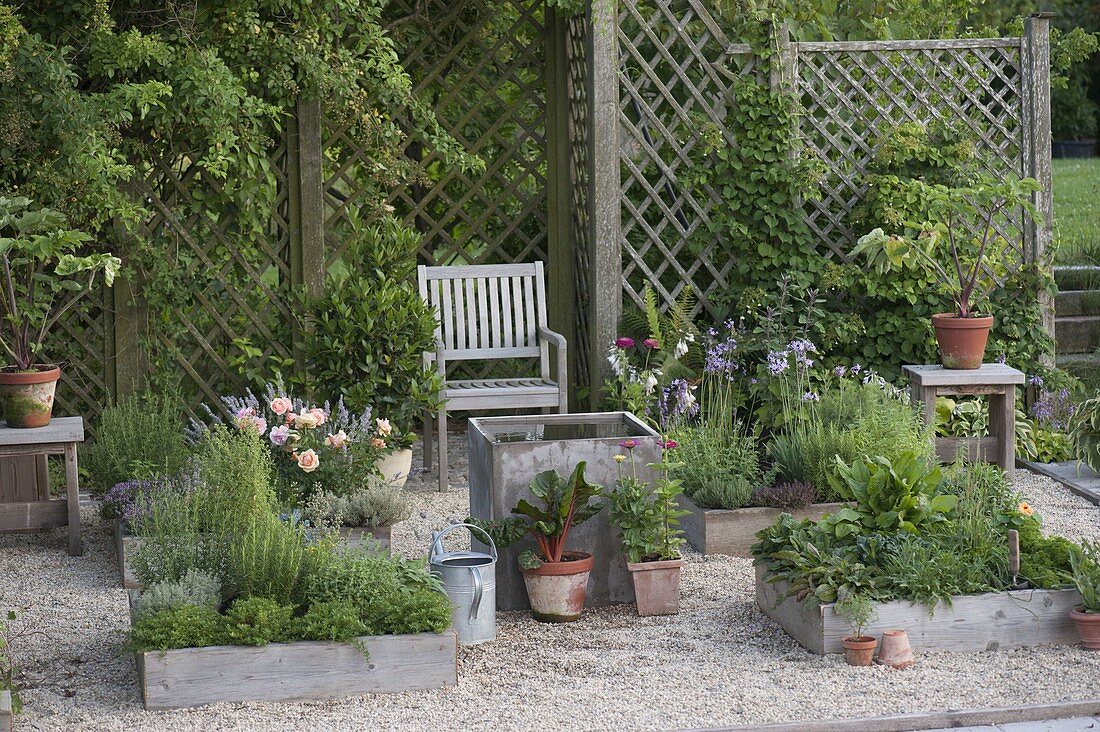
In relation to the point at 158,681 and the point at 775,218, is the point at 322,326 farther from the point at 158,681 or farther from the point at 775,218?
the point at 158,681

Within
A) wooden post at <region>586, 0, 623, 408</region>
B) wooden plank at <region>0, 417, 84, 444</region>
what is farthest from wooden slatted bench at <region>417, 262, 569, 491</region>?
wooden plank at <region>0, 417, 84, 444</region>

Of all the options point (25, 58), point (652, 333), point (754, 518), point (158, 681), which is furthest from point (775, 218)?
point (158, 681)

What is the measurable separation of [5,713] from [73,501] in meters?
1.94

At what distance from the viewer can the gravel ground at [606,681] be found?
3373mm

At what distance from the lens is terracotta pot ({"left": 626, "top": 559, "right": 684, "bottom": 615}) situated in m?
4.22

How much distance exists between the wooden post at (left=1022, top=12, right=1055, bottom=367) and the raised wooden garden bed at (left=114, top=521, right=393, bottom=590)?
3.63 m

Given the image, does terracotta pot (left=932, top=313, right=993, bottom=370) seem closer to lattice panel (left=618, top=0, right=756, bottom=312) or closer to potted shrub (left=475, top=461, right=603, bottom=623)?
lattice panel (left=618, top=0, right=756, bottom=312)

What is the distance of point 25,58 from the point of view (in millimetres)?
5543

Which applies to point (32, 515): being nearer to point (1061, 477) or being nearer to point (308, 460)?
point (308, 460)

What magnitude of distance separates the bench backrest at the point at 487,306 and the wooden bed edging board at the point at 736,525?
1807 millimetres

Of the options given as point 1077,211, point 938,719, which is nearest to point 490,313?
point 938,719

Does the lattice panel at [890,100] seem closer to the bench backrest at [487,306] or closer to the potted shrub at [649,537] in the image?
the bench backrest at [487,306]

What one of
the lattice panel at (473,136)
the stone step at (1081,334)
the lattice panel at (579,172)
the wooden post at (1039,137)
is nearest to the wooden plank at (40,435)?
the lattice panel at (473,136)

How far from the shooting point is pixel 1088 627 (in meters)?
3.75
